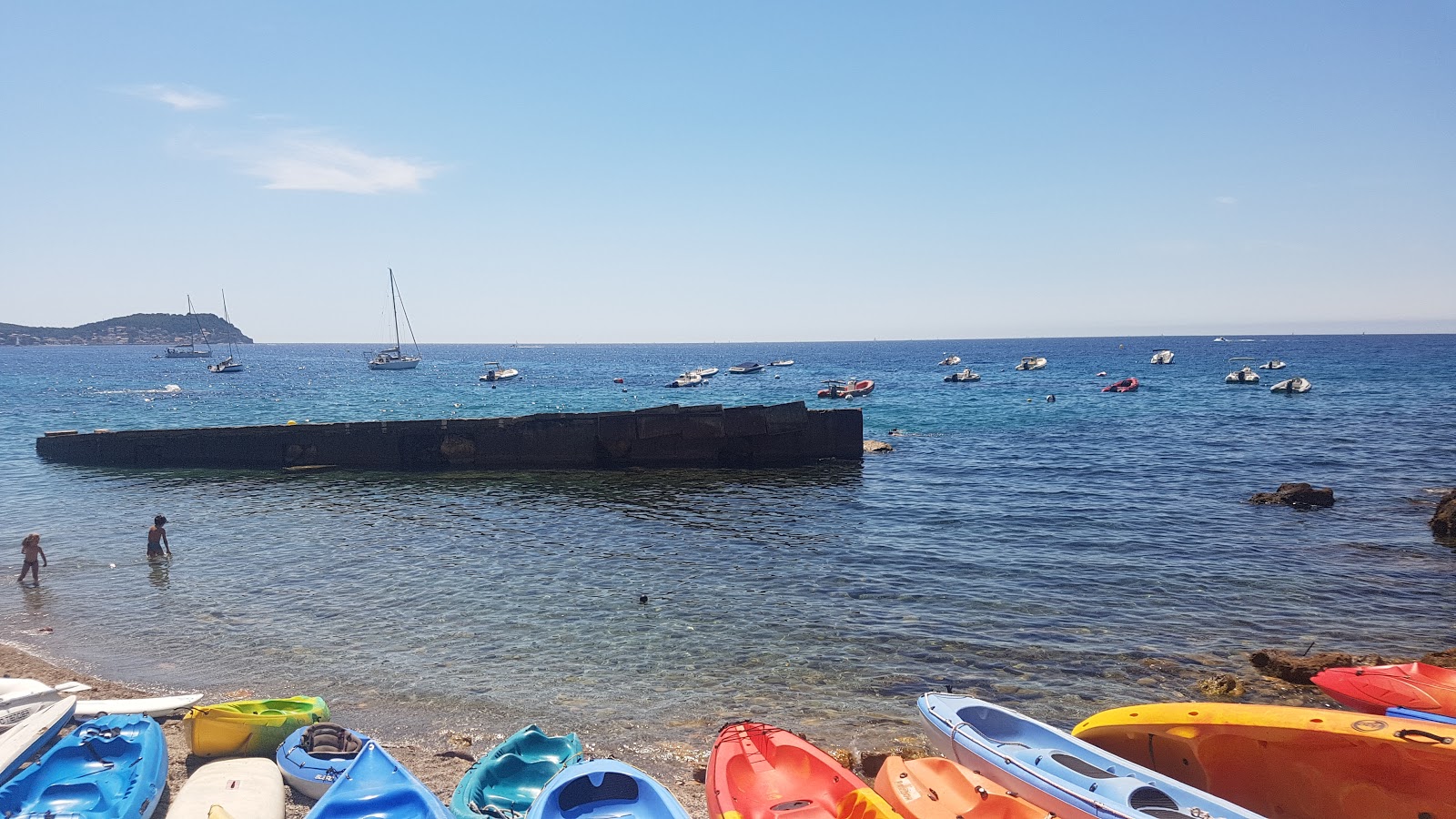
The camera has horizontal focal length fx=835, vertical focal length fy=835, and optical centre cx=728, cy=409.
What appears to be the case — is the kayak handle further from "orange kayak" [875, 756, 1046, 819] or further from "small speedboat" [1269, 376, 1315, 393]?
"small speedboat" [1269, 376, 1315, 393]

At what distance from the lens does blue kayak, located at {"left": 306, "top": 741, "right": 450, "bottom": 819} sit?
681 centimetres

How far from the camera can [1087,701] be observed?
33.0ft

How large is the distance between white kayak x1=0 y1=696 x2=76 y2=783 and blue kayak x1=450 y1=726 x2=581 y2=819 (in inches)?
165

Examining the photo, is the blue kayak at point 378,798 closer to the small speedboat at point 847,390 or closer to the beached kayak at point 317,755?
the beached kayak at point 317,755

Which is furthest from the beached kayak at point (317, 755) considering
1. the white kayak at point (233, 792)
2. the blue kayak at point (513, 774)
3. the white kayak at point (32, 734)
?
the white kayak at point (32, 734)

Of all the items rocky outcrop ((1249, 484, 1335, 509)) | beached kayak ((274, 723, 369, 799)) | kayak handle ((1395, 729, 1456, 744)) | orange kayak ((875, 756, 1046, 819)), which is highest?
kayak handle ((1395, 729, 1456, 744))

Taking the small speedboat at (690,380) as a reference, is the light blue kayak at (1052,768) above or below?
below

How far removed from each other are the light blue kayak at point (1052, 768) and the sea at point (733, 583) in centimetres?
89

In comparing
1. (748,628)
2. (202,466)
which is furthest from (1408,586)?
(202,466)

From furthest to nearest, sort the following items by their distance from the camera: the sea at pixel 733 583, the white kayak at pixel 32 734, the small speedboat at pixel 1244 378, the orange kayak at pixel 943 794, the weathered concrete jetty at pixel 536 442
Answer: the small speedboat at pixel 1244 378 < the weathered concrete jetty at pixel 536 442 < the sea at pixel 733 583 < the white kayak at pixel 32 734 < the orange kayak at pixel 943 794

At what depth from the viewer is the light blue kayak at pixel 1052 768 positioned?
6.83m

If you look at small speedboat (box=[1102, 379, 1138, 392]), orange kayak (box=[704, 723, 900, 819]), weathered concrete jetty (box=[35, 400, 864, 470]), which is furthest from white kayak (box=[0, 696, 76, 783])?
small speedboat (box=[1102, 379, 1138, 392])

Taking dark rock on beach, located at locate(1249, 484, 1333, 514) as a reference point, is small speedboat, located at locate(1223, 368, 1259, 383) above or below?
above

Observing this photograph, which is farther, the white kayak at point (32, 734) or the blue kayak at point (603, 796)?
the white kayak at point (32, 734)
